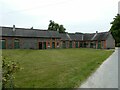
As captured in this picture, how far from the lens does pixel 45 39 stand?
4881 centimetres

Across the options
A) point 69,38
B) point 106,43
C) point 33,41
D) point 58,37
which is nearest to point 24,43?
point 33,41

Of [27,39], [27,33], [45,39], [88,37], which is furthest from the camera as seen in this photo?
[88,37]

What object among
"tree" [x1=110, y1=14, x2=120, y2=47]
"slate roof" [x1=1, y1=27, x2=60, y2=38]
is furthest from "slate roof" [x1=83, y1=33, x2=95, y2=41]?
"slate roof" [x1=1, y1=27, x2=60, y2=38]

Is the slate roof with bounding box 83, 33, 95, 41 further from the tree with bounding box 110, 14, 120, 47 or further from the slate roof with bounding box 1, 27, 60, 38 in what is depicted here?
the slate roof with bounding box 1, 27, 60, 38

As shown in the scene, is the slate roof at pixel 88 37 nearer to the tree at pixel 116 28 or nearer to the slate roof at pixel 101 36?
the slate roof at pixel 101 36

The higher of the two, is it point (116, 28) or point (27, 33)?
point (116, 28)

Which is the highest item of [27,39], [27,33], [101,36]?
[27,33]

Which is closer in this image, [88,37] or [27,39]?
[27,39]

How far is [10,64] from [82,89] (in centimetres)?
315

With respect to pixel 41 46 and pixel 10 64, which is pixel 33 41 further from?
pixel 10 64

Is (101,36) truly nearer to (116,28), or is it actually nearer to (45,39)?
(116,28)

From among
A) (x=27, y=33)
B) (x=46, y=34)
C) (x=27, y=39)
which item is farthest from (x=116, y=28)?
(x=27, y=39)

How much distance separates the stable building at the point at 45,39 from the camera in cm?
4322

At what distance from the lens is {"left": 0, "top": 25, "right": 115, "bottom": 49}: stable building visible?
4322cm
